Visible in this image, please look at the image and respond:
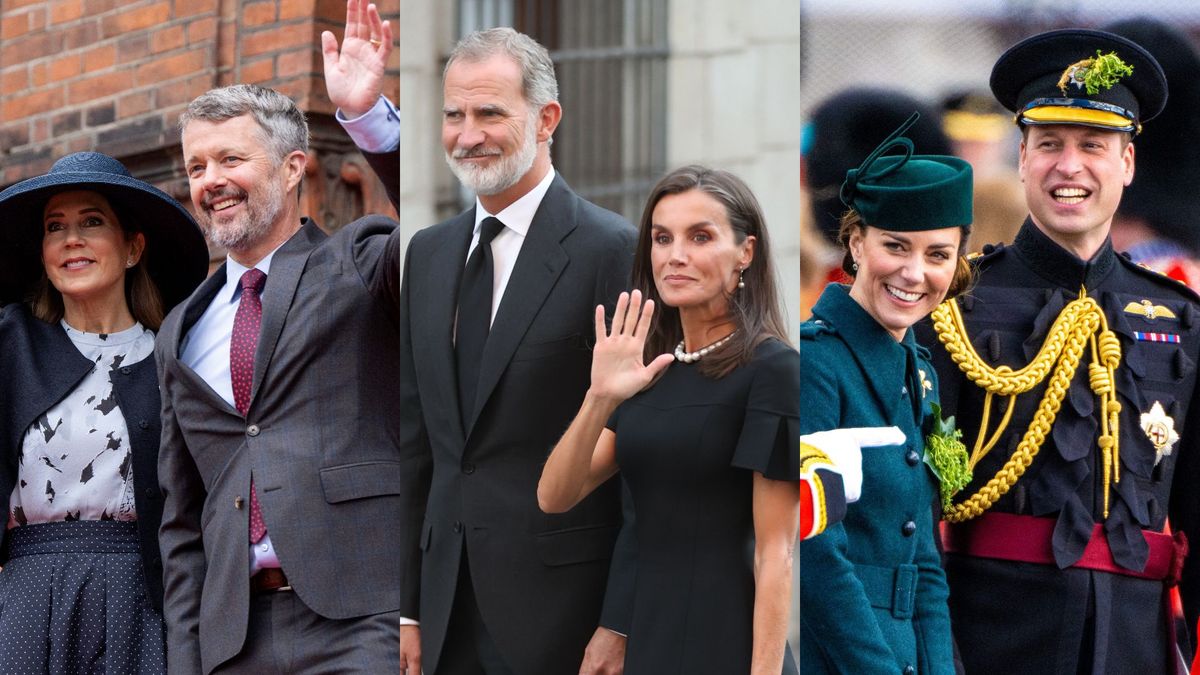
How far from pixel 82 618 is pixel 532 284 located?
141cm

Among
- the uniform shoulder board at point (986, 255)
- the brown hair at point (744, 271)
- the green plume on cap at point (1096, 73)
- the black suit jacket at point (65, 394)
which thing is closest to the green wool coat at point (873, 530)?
the uniform shoulder board at point (986, 255)

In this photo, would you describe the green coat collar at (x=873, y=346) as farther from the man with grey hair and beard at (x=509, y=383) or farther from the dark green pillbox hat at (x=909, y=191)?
the man with grey hair and beard at (x=509, y=383)

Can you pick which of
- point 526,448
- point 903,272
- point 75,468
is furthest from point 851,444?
point 75,468

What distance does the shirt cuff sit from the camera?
13.0 ft

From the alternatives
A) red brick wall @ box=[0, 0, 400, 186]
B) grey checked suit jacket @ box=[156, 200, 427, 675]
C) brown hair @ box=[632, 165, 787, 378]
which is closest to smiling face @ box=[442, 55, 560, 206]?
brown hair @ box=[632, 165, 787, 378]

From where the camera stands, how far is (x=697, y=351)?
3438mm

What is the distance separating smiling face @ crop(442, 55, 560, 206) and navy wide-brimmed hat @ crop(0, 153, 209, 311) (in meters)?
1.15

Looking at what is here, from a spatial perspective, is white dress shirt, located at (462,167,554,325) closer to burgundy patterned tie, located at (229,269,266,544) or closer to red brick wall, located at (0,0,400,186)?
burgundy patterned tie, located at (229,269,266,544)

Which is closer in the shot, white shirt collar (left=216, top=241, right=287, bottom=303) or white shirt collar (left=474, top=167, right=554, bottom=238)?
white shirt collar (left=474, top=167, right=554, bottom=238)

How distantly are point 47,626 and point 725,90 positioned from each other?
6.60ft

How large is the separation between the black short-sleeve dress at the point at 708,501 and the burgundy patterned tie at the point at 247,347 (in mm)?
974

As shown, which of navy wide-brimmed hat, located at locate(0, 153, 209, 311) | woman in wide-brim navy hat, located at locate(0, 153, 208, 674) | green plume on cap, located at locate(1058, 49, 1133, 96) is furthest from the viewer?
navy wide-brimmed hat, located at locate(0, 153, 209, 311)

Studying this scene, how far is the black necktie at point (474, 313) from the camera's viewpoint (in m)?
3.66

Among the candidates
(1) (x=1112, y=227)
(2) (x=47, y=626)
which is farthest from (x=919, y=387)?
(2) (x=47, y=626)
